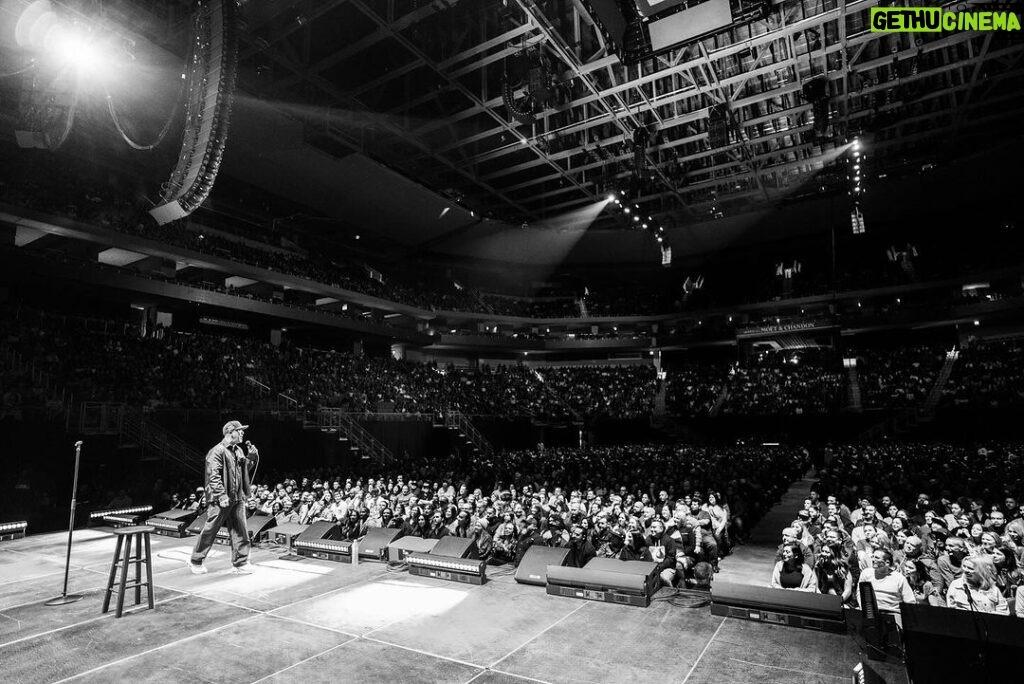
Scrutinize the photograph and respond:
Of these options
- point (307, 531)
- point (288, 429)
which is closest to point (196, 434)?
point (288, 429)

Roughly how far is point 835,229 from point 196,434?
37163mm

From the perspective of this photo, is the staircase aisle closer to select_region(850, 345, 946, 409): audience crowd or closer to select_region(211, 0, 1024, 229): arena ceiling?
select_region(211, 0, 1024, 229): arena ceiling

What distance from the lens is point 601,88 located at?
63.7 ft

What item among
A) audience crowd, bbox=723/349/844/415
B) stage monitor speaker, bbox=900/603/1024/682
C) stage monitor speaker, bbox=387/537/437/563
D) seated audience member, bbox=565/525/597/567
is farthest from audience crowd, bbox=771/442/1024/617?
audience crowd, bbox=723/349/844/415

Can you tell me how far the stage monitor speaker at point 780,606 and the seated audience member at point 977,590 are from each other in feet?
3.75

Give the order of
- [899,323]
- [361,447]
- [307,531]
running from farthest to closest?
[899,323] < [361,447] < [307,531]

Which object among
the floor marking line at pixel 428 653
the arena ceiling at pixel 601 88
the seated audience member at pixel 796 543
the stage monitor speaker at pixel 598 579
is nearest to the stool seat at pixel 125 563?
the floor marking line at pixel 428 653

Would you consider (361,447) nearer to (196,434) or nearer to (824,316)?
(196,434)

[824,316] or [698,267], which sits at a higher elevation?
[698,267]

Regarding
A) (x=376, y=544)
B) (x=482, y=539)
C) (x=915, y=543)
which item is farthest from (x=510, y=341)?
(x=915, y=543)

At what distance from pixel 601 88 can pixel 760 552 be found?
15.6 m

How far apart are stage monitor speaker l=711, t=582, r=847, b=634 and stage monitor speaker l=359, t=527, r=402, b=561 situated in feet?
16.4

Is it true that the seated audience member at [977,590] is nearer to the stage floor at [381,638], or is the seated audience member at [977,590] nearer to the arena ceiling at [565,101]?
the stage floor at [381,638]

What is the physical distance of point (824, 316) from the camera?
34750 millimetres
